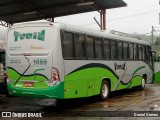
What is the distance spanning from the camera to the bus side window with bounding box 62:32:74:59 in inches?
489

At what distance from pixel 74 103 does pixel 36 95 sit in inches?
119

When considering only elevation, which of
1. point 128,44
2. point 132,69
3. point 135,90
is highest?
point 128,44

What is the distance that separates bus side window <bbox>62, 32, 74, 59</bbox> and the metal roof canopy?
10253 millimetres

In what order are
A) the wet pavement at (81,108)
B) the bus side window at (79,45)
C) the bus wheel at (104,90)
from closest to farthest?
1. the wet pavement at (81,108)
2. the bus side window at (79,45)
3. the bus wheel at (104,90)

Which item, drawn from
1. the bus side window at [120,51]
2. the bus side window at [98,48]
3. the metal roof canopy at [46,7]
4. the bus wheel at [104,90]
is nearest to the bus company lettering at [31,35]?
the bus side window at [98,48]

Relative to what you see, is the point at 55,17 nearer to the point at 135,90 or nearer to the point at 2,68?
the point at 135,90

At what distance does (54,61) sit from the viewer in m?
12.0

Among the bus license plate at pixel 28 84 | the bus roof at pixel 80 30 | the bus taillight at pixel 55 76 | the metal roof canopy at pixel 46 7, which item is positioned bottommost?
the bus license plate at pixel 28 84

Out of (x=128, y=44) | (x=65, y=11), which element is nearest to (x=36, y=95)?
(x=128, y=44)

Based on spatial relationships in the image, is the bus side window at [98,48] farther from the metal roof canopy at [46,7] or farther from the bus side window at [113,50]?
the metal roof canopy at [46,7]

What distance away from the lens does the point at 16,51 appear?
12.9m

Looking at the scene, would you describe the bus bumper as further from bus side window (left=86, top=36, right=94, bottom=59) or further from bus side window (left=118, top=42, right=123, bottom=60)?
bus side window (left=118, top=42, right=123, bottom=60)

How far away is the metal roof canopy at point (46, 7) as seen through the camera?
2371cm

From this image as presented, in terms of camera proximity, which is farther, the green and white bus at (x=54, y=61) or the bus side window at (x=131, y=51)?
the bus side window at (x=131, y=51)
